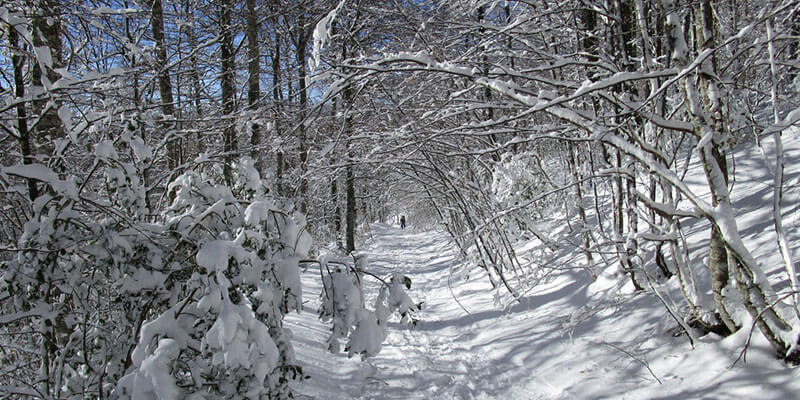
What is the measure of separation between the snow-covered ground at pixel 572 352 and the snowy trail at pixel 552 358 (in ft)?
0.03

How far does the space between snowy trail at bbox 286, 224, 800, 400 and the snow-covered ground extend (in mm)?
11

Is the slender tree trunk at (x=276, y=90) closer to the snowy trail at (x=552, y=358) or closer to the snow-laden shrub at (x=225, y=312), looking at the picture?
→ the snow-laden shrub at (x=225, y=312)

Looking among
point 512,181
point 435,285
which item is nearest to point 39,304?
point 512,181

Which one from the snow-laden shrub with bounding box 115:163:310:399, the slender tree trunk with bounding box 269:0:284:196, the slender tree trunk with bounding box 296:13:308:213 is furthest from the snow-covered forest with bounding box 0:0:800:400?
the slender tree trunk with bounding box 269:0:284:196

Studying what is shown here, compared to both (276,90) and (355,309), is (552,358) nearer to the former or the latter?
(355,309)

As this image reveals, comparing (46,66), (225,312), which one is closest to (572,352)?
(225,312)

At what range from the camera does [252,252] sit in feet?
6.41

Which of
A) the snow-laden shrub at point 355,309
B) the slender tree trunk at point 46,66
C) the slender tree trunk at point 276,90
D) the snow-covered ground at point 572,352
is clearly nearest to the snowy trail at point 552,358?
the snow-covered ground at point 572,352

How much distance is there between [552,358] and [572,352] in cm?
23

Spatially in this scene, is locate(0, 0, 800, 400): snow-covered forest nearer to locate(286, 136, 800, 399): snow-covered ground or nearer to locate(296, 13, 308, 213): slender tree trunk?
locate(286, 136, 800, 399): snow-covered ground

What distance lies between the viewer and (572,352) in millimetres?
4043

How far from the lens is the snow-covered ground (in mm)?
2809

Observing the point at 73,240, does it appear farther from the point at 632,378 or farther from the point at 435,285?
the point at 435,285

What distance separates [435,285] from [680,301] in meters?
6.14
